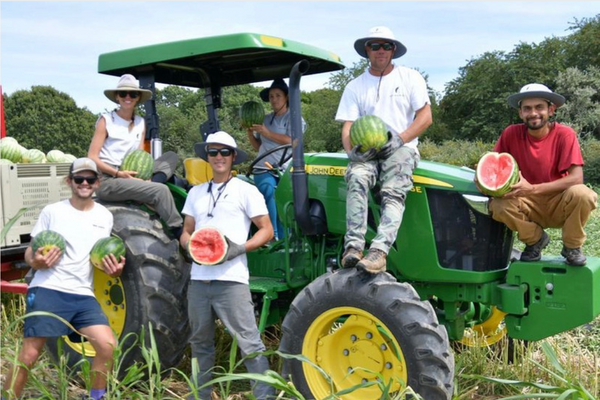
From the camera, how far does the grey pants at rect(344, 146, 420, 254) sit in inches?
167

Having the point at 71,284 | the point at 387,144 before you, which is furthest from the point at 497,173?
the point at 71,284

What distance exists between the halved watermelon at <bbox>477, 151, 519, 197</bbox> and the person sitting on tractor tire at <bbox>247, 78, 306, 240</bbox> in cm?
170

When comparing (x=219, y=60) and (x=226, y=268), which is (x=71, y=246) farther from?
(x=219, y=60)

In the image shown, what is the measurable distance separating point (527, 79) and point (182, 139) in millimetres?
25252

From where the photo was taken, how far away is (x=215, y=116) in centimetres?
616

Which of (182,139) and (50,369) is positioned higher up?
(182,139)

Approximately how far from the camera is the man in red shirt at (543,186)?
4.24m

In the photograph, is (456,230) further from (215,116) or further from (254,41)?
(215,116)

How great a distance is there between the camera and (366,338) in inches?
171

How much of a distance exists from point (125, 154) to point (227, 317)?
68.9 inches

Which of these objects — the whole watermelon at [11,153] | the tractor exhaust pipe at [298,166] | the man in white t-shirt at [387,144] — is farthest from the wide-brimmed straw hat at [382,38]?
the whole watermelon at [11,153]

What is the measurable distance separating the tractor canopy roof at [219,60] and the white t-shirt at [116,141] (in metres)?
0.44

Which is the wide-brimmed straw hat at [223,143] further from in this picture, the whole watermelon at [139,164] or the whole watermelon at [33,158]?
the whole watermelon at [33,158]

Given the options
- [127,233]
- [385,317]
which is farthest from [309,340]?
[127,233]
